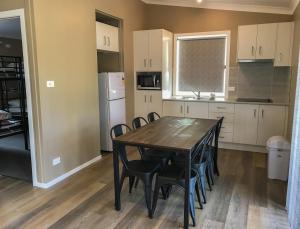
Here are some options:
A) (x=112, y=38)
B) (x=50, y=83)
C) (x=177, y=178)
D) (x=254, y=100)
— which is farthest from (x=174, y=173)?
(x=112, y=38)

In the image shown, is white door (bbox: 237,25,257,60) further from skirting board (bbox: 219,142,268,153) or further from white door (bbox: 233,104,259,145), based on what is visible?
skirting board (bbox: 219,142,268,153)

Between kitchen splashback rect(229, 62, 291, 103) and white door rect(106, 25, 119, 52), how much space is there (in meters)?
2.29

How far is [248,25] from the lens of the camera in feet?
14.6

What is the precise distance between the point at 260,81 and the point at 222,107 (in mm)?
899

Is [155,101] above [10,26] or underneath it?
underneath

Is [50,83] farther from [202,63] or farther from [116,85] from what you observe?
[202,63]

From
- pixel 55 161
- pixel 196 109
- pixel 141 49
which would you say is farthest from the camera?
pixel 141 49

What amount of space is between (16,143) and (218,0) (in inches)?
188

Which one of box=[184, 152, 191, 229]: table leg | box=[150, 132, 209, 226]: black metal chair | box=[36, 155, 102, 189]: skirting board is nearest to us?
box=[184, 152, 191, 229]: table leg

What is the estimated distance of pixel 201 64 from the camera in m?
5.27

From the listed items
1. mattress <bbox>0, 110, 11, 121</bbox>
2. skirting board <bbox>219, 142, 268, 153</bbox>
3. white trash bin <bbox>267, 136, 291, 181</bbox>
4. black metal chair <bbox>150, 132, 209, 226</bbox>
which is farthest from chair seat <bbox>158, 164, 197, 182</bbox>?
mattress <bbox>0, 110, 11, 121</bbox>

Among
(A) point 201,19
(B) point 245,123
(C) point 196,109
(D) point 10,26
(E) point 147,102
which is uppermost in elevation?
(A) point 201,19

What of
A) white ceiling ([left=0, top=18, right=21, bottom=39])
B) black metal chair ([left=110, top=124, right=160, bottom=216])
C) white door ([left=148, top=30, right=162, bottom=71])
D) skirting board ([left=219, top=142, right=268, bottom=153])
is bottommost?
skirting board ([left=219, top=142, right=268, bottom=153])

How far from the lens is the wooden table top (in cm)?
243
